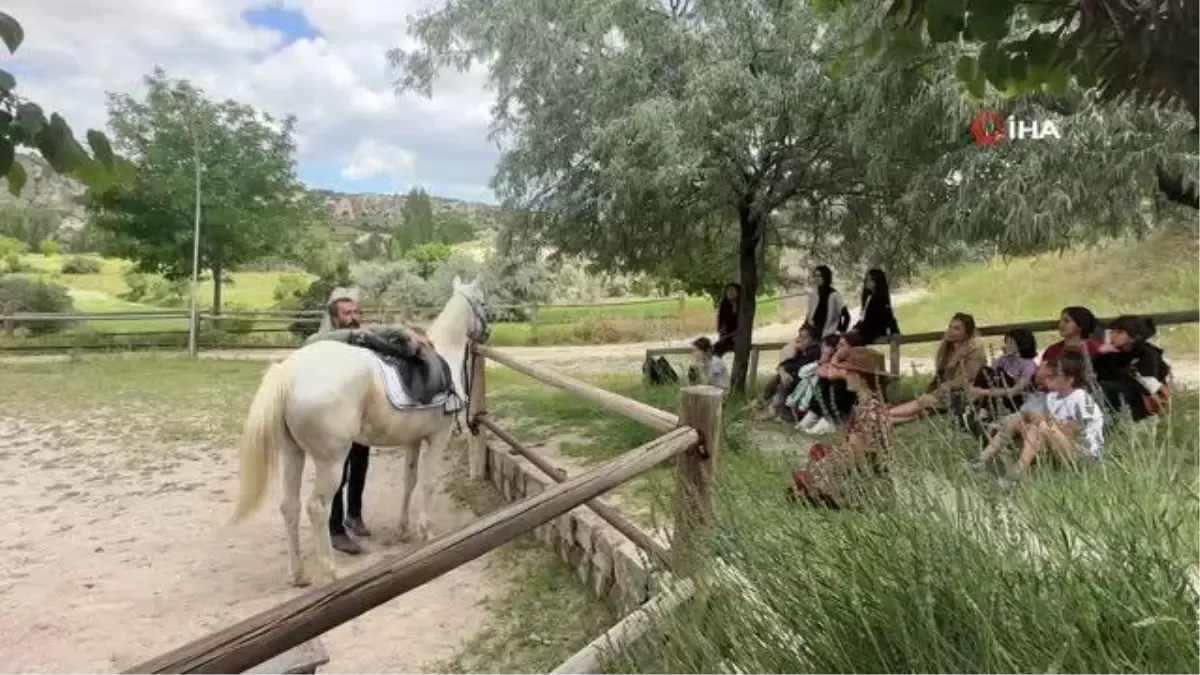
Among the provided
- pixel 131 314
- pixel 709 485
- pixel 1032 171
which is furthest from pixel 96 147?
pixel 131 314

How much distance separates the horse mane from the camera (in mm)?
5535

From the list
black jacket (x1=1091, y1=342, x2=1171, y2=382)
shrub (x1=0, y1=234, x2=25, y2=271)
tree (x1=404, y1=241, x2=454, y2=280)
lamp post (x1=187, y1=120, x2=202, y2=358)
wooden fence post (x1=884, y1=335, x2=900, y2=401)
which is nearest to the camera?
black jacket (x1=1091, y1=342, x2=1171, y2=382)

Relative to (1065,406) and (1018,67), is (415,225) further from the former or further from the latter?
(1018,67)

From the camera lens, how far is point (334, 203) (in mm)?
43875

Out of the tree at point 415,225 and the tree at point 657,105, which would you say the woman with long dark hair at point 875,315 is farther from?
the tree at point 415,225

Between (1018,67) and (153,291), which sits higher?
(1018,67)

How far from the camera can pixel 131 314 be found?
18.9m

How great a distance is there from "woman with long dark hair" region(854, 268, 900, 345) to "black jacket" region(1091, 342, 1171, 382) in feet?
8.49

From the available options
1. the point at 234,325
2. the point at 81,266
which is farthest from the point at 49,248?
the point at 234,325

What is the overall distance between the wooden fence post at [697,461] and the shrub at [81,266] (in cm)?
4163

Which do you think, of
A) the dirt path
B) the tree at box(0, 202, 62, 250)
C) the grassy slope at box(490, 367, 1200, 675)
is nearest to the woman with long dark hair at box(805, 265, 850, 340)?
the dirt path

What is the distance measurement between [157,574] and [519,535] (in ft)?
12.7

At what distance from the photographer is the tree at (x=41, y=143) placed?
4.01 feet

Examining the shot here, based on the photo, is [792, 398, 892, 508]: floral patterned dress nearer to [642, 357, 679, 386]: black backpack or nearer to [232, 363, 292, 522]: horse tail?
[232, 363, 292, 522]: horse tail
